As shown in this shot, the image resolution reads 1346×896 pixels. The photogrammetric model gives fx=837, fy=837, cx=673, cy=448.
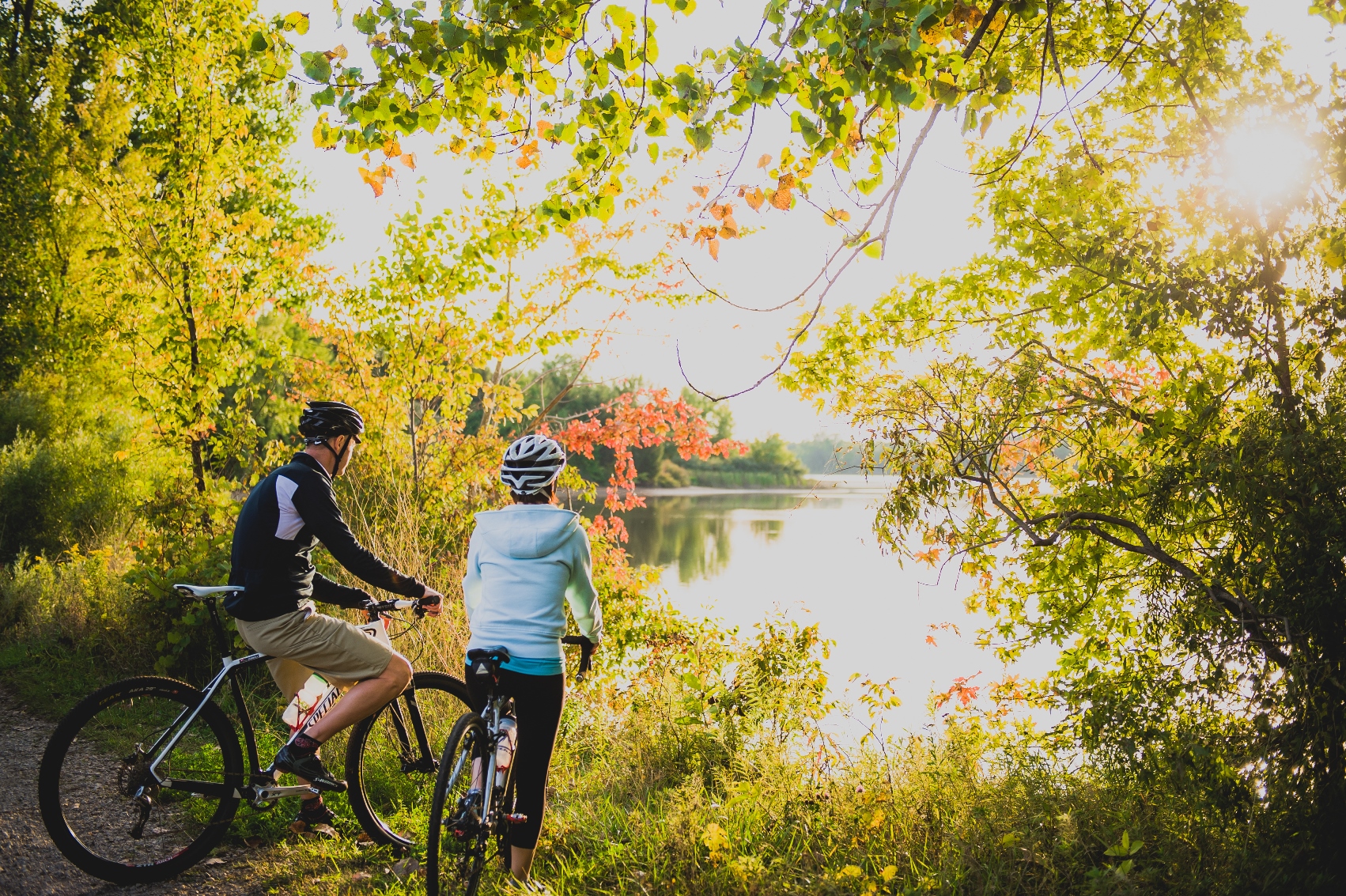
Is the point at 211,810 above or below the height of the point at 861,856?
below

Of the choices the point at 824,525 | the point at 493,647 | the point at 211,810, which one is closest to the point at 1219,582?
the point at 493,647

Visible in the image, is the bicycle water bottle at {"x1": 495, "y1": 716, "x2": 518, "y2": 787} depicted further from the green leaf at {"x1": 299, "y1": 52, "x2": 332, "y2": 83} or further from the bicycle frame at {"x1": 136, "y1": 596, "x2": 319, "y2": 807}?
the green leaf at {"x1": 299, "y1": 52, "x2": 332, "y2": 83}

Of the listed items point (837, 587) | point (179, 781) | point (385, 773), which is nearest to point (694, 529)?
point (837, 587)

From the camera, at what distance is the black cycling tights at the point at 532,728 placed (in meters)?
2.93

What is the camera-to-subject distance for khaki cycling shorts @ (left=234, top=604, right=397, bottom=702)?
10.7ft

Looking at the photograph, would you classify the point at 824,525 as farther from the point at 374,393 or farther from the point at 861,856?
the point at 861,856

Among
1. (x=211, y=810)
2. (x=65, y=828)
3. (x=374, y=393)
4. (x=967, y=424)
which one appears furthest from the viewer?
(x=374, y=393)

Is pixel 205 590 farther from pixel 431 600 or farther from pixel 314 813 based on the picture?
pixel 314 813

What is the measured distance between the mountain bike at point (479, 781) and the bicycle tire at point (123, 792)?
40.3 inches

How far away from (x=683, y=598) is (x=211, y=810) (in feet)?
37.7

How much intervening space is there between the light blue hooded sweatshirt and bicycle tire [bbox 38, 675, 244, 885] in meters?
1.34

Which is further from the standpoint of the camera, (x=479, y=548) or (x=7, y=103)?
(x=7, y=103)

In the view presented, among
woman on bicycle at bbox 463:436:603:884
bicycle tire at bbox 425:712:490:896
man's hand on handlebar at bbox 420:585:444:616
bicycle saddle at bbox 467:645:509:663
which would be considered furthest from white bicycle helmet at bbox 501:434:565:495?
bicycle tire at bbox 425:712:490:896

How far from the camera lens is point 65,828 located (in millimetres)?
3186
